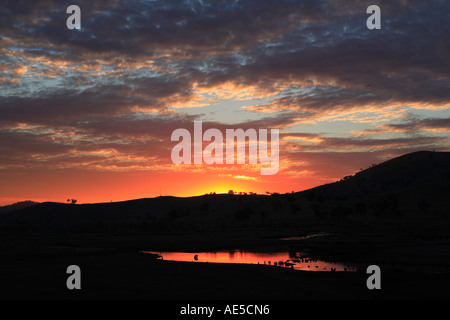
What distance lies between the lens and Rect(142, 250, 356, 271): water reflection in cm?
4688

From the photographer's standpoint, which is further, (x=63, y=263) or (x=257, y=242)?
(x=257, y=242)

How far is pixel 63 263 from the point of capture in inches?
1992

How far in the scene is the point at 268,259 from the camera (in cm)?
5625

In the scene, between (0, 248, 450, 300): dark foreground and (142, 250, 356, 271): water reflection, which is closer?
(0, 248, 450, 300): dark foreground

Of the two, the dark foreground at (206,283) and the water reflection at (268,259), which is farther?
the water reflection at (268,259)

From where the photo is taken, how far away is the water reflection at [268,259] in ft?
154

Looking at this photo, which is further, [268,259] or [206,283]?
[268,259]
